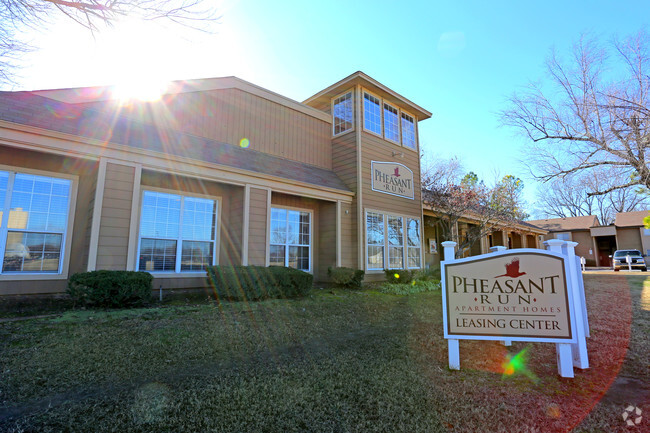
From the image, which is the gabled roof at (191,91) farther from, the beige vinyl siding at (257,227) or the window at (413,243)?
the window at (413,243)

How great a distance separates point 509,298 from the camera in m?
3.54

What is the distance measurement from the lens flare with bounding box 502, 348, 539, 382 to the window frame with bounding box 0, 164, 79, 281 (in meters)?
8.19

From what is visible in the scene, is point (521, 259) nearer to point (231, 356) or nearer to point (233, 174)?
point (231, 356)

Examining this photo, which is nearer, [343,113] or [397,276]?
[397,276]

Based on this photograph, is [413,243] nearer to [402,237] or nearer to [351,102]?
[402,237]

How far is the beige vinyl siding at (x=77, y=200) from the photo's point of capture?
21.8 ft

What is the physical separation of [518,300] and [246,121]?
9013 mm

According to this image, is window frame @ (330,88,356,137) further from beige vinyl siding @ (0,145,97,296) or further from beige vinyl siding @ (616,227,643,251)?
beige vinyl siding @ (616,227,643,251)

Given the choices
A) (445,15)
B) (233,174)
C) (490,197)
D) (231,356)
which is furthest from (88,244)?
(490,197)

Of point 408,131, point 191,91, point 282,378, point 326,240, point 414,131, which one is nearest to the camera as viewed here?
point 282,378

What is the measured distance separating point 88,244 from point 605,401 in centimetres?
806

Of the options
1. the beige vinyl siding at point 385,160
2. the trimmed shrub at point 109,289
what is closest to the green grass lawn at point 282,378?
the trimmed shrub at point 109,289

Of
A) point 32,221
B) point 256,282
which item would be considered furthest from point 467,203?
point 32,221

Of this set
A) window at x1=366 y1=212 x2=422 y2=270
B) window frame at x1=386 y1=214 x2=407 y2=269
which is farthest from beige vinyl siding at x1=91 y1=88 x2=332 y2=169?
window frame at x1=386 y1=214 x2=407 y2=269
